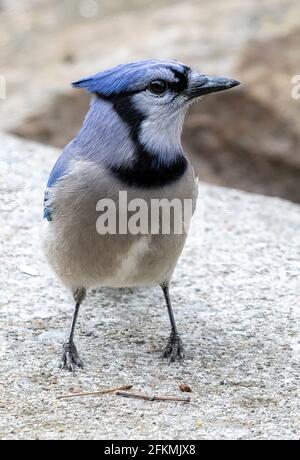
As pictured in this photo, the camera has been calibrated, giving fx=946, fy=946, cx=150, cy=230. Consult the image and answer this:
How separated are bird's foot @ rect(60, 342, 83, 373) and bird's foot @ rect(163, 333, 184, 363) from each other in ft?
1.39

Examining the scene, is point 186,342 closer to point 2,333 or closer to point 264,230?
point 2,333

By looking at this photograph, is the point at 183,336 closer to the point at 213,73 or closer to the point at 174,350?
the point at 174,350

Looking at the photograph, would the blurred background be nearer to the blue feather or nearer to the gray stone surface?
the gray stone surface

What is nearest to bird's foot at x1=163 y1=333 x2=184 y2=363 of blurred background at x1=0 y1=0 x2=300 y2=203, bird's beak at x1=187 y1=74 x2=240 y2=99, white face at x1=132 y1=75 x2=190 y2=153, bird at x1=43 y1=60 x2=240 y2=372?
bird at x1=43 y1=60 x2=240 y2=372

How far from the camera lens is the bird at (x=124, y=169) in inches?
163

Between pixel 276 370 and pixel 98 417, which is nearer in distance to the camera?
pixel 98 417

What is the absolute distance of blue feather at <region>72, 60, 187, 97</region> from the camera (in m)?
4.12

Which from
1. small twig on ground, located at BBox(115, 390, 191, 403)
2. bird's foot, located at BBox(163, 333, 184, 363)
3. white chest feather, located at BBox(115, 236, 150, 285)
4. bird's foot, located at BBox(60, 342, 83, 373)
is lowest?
small twig on ground, located at BBox(115, 390, 191, 403)

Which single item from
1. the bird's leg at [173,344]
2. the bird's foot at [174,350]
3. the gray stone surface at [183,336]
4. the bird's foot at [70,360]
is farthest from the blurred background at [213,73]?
the bird's foot at [70,360]

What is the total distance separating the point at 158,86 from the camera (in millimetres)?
4172

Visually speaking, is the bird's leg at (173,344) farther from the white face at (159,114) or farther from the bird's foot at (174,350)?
the white face at (159,114)
